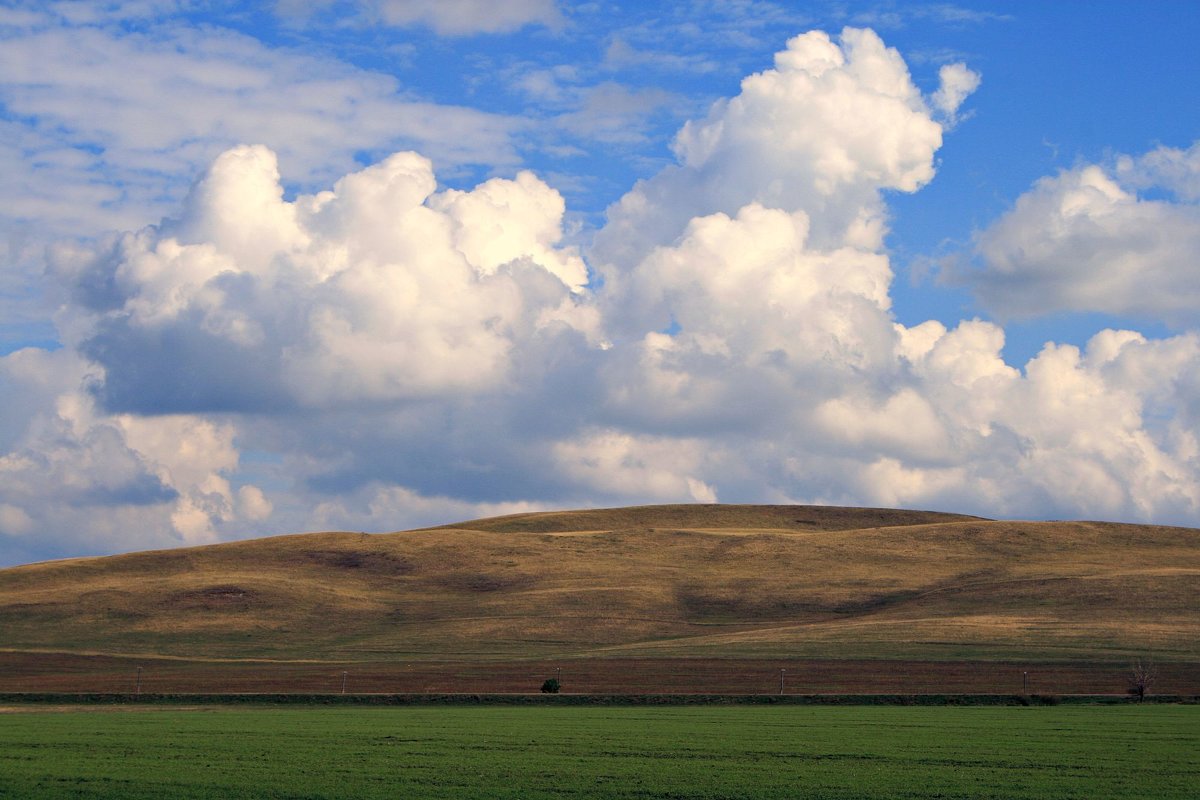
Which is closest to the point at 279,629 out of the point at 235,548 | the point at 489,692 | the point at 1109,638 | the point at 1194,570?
the point at 235,548

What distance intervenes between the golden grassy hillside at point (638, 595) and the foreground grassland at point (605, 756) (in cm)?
3962

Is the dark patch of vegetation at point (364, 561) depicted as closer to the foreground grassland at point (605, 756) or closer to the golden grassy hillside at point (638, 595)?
the golden grassy hillside at point (638, 595)

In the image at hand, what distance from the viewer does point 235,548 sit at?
134500mm

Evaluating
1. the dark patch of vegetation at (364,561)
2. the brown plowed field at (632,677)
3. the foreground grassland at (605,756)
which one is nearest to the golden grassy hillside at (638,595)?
the dark patch of vegetation at (364,561)

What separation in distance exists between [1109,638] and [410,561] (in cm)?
7109

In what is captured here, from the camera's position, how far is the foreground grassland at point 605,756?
22859 mm

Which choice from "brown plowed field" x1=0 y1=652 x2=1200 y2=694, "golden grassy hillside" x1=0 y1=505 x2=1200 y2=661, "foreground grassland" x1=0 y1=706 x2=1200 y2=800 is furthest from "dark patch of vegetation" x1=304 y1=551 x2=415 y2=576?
"foreground grassland" x1=0 y1=706 x2=1200 y2=800

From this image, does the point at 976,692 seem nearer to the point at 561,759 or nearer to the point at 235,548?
the point at 561,759

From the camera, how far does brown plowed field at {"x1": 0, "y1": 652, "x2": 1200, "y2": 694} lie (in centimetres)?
6097

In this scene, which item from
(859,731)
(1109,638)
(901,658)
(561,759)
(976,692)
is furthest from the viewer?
(1109,638)

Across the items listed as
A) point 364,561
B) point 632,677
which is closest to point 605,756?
point 632,677

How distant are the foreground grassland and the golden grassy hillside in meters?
39.6

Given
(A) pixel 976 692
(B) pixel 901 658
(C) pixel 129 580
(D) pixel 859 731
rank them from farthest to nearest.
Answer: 1. (C) pixel 129 580
2. (B) pixel 901 658
3. (A) pixel 976 692
4. (D) pixel 859 731

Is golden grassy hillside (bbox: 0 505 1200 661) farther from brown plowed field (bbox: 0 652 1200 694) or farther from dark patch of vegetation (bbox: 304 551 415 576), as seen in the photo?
brown plowed field (bbox: 0 652 1200 694)
